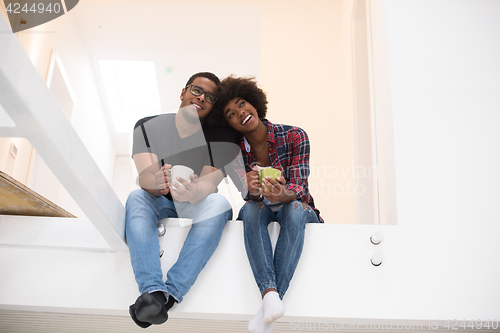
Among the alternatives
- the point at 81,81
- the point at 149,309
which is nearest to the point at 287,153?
the point at 149,309

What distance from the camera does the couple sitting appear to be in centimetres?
117

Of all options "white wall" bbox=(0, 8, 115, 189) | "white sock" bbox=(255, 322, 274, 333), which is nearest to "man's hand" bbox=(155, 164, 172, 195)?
"white sock" bbox=(255, 322, 274, 333)

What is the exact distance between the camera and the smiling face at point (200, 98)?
1558 millimetres

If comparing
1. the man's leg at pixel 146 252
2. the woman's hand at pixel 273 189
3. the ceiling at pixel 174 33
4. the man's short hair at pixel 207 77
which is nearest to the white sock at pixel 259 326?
the man's leg at pixel 146 252

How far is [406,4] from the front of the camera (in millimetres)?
1779

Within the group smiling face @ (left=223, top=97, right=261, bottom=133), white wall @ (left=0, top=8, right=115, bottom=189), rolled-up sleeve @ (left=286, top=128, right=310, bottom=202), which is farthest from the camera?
white wall @ (left=0, top=8, right=115, bottom=189)

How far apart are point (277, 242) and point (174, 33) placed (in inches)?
89.5

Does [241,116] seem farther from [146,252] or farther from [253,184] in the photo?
[146,252]

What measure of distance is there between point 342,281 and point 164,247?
547mm

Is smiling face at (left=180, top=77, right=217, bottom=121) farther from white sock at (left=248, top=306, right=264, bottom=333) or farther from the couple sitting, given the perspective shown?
white sock at (left=248, top=306, right=264, bottom=333)

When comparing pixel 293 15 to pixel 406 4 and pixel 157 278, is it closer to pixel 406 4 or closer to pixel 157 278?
pixel 406 4

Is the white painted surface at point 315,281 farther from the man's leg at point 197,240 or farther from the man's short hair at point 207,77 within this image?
the man's short hair at point 207,77

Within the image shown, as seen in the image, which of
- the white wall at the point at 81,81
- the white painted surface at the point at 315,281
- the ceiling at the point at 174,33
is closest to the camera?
the white painted surface at the point at 315,281

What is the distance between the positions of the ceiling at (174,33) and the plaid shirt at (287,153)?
148cm
